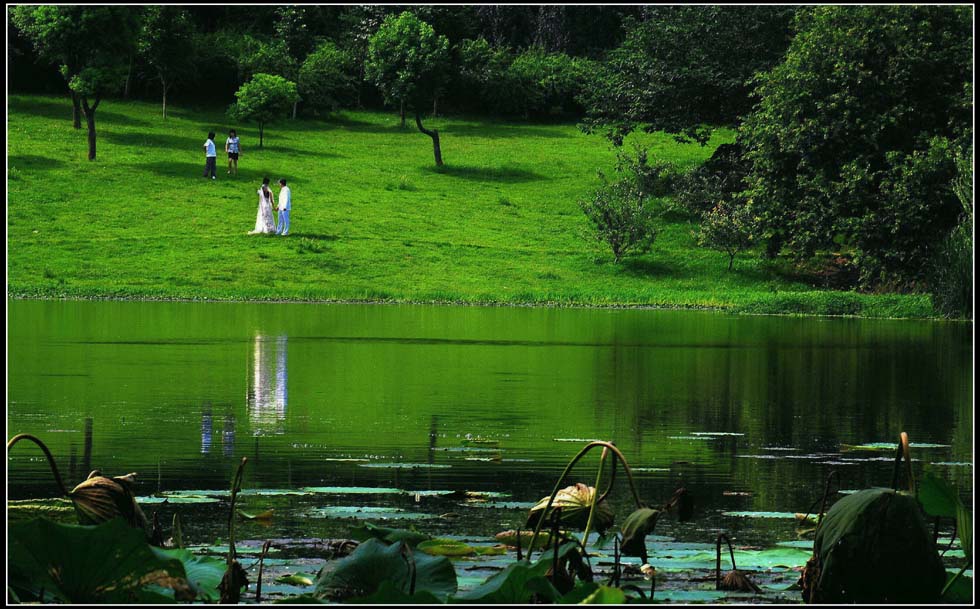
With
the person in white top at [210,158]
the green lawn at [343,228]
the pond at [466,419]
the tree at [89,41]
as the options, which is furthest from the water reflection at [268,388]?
the tree at [89,41]

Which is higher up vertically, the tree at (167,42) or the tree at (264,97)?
the tree at (167,42)

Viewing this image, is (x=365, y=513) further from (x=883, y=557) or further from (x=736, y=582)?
(x=883, y=557)

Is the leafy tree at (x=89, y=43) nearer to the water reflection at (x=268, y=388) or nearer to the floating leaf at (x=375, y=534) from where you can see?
the water reflection at (x=268, y=388)

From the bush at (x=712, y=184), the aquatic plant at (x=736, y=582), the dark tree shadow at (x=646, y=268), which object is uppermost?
the bush at (x=712, y=184)

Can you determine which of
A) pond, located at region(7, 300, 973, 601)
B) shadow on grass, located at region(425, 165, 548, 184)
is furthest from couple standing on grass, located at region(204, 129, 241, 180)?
pond, located at region(7, 300, 973, 601)

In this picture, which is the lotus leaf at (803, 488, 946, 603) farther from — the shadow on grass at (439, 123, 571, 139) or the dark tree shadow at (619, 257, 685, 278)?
the shadow on grass at (439, 123, 571, 139)

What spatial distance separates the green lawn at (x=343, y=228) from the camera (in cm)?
3569

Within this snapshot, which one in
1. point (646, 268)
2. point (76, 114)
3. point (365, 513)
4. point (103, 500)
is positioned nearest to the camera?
point (103, 500)

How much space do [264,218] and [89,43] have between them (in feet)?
45.4

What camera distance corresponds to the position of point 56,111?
59.8 m

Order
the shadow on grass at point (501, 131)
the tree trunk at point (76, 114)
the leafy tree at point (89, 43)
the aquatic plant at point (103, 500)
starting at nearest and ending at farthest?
the aquatic plant at point (103, 500) → the leafy tree at point (89, 43) → the tree trunk at point (76, 114) → the shadow on grass at point (501, 131)

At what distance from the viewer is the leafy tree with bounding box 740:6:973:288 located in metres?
36.7

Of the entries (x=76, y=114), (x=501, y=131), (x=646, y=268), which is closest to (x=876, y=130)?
(x=646, y=268)

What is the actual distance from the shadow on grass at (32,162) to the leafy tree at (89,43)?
159 centimetres
